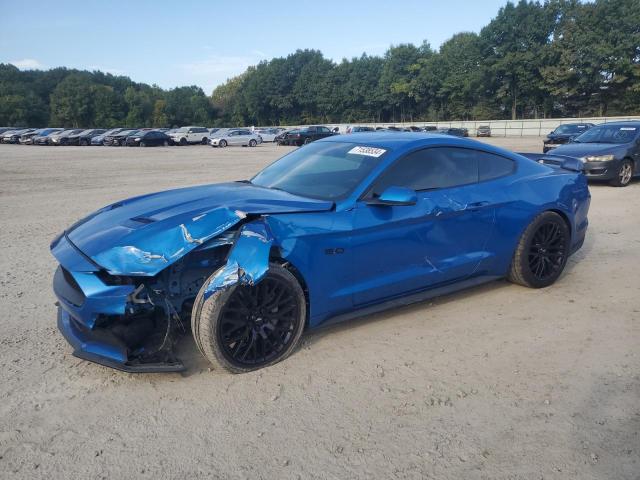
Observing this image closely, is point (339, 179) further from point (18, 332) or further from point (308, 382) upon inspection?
point (18, 332)

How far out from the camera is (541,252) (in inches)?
186

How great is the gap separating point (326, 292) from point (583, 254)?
4141 mm

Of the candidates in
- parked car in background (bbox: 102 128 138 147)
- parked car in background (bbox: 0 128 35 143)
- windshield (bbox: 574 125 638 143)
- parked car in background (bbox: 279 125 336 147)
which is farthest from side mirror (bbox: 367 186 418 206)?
parked car in background (bbox: 0 128 35 143)

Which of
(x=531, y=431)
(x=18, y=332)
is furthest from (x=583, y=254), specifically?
(x=18, y=332)

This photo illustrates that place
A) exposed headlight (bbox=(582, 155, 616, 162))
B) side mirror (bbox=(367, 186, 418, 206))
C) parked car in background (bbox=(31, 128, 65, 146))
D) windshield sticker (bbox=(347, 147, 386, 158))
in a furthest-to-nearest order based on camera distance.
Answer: parked car in background (bbox=(31, 128, 65, 146)) < exposed headlight (bbox=(582, 155, 616, 162)) < windshield sticker (bbox=(347, 147, 386, 158)) < side mirror (bbox=(367, 186, 418, 206))

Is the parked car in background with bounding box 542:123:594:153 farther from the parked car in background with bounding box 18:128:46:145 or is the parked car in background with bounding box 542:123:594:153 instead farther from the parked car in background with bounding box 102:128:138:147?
the parked car in background with bounding box 18:128:46:145

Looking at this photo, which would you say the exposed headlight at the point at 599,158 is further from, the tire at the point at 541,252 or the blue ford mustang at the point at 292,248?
the blue ford mustang at the point at 292,248

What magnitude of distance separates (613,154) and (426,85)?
2966 inches

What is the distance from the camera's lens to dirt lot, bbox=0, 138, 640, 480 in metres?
2.42

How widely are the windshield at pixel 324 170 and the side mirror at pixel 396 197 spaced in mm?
235

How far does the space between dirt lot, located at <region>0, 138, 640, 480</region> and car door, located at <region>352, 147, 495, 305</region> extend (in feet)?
1.42

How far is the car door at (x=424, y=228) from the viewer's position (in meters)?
3.59

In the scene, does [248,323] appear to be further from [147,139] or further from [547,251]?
[147,139]

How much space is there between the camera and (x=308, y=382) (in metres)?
3.16
